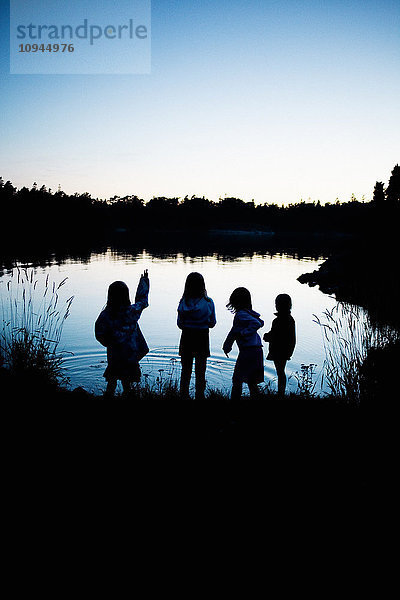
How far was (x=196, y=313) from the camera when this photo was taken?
5.27m

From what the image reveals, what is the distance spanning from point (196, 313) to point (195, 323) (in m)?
0.14

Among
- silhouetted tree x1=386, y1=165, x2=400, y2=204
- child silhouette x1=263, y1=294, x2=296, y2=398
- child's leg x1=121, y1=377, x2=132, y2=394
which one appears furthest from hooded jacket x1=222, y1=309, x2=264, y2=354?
silhouetted tree x1=386, y1=165, x2=400, y2=204

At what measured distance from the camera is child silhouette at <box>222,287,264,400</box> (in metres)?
5.15

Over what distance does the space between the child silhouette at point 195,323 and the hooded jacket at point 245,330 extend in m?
0.33

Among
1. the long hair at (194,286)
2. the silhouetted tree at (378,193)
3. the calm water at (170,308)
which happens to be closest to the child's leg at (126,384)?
the long hair at (194,286)

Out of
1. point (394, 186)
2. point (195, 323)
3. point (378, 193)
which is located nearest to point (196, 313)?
point (195, 323)

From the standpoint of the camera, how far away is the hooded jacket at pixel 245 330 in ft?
16.9

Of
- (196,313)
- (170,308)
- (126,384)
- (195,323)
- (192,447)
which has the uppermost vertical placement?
(196,313)

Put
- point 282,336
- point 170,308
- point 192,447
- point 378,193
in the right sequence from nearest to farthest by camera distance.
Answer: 1. point 192,447
2. point 282,336
3. point 170,308
4. point 378,193

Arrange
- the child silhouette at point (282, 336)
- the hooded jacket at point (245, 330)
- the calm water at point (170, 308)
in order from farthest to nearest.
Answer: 1. the calm water at point (170, 308)
2. the child silhouette at point (282, 336)
3. the hooded jacket at point (245, 330)

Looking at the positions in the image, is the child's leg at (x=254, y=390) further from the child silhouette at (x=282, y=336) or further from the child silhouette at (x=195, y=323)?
the child silhouette at (x=195, y=323)

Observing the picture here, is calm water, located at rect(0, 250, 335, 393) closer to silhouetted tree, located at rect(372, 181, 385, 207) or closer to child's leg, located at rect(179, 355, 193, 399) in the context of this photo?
child's leg, located at rect(179, 355, 193, 399)

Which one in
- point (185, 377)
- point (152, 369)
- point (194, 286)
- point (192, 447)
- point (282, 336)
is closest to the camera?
point (192, 447)

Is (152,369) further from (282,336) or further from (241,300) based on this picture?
(241,300)
